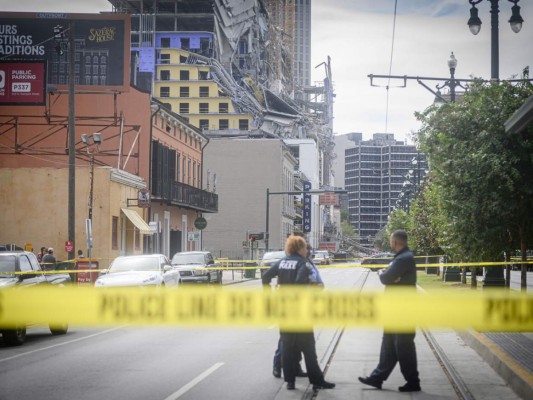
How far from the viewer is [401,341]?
33.8 feet

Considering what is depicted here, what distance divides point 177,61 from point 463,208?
100487mm

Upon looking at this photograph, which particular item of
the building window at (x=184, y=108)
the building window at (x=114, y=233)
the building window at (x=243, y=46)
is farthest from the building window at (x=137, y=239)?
the building window at (x=243, y=46)

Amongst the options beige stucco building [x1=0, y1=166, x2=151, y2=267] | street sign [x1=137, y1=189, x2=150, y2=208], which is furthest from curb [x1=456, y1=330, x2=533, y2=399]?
beige stucco building [x1=0, y1=166, x2=151, y2=267]

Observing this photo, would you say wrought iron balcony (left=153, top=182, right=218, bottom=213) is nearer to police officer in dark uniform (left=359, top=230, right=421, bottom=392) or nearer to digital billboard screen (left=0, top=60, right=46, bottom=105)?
digital billboard screen (left=0, top=60, right=46, bottom=105)

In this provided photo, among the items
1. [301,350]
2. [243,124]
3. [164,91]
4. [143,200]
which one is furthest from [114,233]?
[243,124]

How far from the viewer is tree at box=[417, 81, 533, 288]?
21672 millimetres

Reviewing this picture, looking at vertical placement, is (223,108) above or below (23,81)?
above

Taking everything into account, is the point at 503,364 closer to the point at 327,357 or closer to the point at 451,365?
the point at 451,365

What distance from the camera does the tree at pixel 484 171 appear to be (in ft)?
71.1

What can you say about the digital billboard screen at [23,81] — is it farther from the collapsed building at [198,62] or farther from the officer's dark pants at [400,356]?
the collapsed building at [198,62]

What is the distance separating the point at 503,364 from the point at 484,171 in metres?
10.5

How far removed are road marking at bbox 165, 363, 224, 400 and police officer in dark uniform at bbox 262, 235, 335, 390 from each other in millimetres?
1220

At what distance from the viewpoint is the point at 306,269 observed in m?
10.6

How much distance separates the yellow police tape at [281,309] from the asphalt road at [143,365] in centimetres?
106
